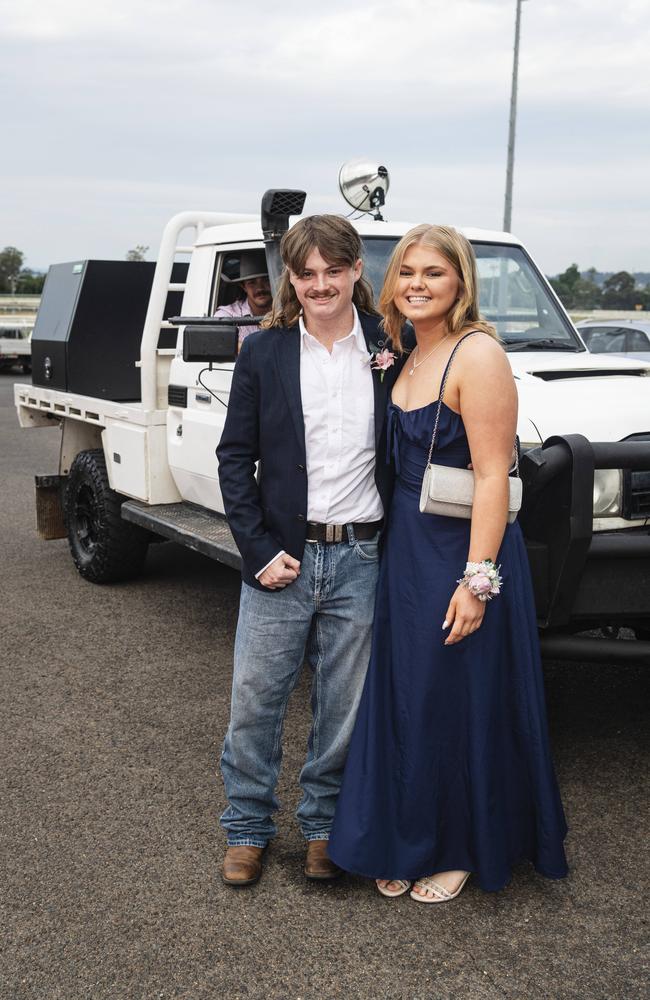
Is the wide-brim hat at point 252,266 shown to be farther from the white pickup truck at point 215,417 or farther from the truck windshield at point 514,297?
the truck windshield at point 514,297

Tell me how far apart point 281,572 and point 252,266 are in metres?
Answer: 2.52

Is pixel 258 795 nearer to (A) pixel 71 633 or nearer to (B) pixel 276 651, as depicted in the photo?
(B) pixel 276 651

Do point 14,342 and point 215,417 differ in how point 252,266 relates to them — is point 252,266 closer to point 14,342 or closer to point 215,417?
point 215,417

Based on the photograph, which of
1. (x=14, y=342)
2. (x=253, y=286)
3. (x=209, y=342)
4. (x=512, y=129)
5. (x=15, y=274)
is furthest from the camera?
(x=15, y=274)

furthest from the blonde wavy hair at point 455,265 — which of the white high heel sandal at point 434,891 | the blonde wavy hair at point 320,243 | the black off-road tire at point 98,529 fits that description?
the black off-road tire at point 98,529

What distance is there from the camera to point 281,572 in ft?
10.1

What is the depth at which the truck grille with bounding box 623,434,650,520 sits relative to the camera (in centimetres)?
363

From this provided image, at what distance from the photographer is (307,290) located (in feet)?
9.99

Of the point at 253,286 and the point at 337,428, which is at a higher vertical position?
the point at 253,286

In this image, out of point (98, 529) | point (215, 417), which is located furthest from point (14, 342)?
point (215, 417)

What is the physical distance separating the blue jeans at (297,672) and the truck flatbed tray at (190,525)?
4.49 feet

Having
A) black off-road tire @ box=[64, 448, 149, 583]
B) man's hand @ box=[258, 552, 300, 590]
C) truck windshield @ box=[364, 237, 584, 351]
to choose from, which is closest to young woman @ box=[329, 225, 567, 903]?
man's hand @ box=[258, 552, 300, 590]

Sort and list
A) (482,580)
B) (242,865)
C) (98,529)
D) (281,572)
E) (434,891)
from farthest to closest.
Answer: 1. (98,529)
2. (242,865)
3. (434,891)
4. (281,572)
5. (482,580)

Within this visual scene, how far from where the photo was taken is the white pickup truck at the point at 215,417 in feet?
11.4
